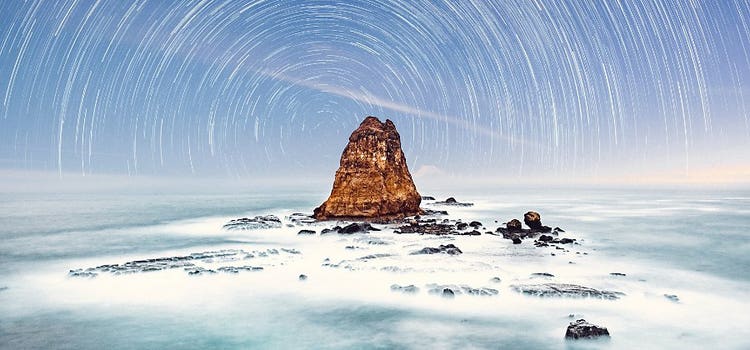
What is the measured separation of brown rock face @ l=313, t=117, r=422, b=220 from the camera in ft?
180

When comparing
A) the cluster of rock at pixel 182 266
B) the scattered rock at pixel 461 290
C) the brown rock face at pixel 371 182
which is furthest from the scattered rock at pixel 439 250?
the brown rock face at pixel 371 182

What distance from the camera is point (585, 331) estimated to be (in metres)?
16.1

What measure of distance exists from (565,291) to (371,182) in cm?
3545

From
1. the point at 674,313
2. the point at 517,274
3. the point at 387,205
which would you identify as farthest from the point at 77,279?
the point at 387,205

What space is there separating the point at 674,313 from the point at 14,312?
28.1 m

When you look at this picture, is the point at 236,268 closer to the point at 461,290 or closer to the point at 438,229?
the point at 461,290

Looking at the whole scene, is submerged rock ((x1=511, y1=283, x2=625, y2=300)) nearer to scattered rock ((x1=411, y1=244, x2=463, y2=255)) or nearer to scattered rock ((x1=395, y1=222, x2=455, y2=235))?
scattered rock ((x1=411, y1=244, x2=463, y2=255))

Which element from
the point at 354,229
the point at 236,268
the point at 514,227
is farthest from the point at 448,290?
the point at 514,227

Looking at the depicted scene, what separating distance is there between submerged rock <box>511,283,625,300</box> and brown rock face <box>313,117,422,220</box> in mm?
32519

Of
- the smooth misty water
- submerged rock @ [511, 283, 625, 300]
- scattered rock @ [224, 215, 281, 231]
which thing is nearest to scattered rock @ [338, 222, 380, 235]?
the smooth misty water

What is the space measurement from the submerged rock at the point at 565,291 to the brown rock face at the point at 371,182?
32519mm

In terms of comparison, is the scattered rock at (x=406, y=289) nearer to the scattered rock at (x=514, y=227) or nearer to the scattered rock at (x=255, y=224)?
the scattered rock at (x=514, y=227)

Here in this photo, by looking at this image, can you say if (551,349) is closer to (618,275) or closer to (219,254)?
(618,275)

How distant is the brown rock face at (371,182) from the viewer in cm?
5494
